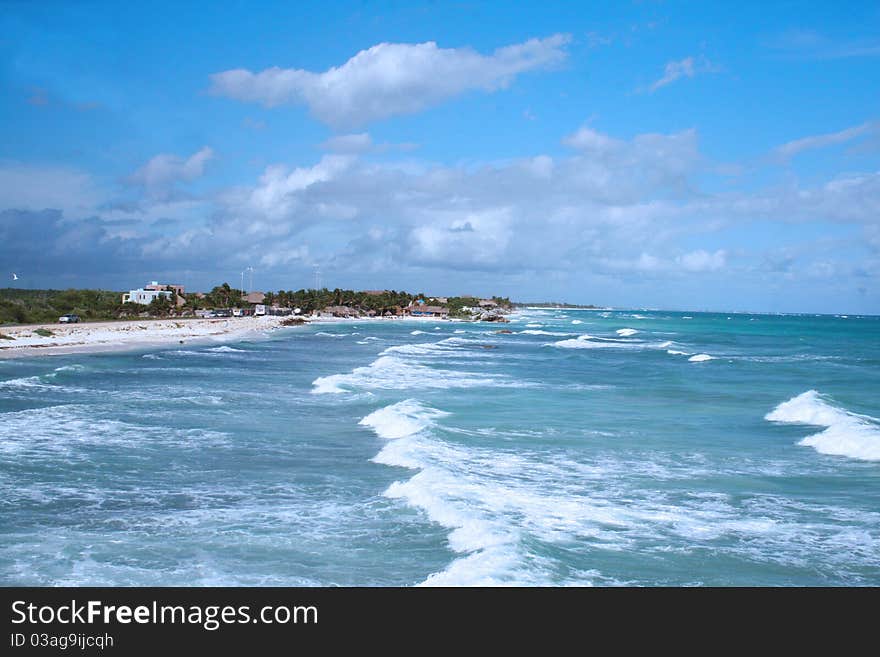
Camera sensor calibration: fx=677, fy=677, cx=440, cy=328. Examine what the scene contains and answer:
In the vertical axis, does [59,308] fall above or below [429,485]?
above

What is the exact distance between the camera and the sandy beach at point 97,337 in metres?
47.8

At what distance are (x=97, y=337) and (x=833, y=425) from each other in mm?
56484

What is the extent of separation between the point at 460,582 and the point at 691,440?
1352 cm

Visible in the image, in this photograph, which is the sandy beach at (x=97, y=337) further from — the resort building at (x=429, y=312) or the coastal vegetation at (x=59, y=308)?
the resort building at (x=429, y=312)

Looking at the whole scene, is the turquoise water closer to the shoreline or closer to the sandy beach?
the shoreline

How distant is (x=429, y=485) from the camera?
46.8ft

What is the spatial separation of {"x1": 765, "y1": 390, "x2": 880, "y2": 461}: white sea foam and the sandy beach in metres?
43.7

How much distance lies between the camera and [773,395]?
31453 mm

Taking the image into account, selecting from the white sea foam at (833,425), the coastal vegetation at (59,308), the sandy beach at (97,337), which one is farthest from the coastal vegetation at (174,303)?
the white sea foam at (833,425)

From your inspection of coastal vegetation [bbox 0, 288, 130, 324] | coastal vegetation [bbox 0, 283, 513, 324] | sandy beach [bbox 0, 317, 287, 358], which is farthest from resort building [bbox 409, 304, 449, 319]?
sandy beach [bbox 0, 317, 287, 358]

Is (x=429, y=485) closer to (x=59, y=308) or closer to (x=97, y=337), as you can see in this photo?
(x=97, y=337)

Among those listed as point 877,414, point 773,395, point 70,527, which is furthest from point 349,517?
point 773,395

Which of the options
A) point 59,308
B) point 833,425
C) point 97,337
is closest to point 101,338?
point 97,337
